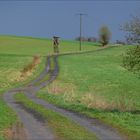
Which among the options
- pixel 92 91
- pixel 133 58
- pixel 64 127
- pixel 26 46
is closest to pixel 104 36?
pixel 26 46

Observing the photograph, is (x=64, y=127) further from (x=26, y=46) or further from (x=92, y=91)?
(x=26, y=46)

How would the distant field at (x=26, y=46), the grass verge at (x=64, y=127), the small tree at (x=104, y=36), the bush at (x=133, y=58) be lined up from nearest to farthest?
the grass verge at (x=64, y=127) < the bush at (x=133, y=58) < the distant field at (x=26, y=46) < the small tree at (x=104, y=36)

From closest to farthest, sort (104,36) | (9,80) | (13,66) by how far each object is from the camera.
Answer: (9,80)
(13,66)
(104,36)

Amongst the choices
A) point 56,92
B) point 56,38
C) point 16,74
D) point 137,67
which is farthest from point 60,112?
point 56,38

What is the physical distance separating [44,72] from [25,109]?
41153mm

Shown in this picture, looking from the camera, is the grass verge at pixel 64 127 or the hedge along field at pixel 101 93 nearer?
the grass verge at pixel 64 127

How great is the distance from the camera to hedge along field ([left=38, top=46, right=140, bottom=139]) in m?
25.0

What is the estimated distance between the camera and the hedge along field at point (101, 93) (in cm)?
2503

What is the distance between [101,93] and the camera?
49.3 metres

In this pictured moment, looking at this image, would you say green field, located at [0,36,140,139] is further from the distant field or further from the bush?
the distant field

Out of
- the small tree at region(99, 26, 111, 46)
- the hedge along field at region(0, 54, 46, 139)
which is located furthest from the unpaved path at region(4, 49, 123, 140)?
the small tree at region(99, 26, 111, 46)

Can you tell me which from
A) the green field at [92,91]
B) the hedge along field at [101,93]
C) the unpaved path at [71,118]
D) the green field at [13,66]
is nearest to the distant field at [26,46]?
the green field at [13,66]

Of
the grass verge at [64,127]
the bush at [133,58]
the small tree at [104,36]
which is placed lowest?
the grass verge at [64,127]

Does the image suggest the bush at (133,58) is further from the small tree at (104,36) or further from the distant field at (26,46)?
the small tree at (104,36)
